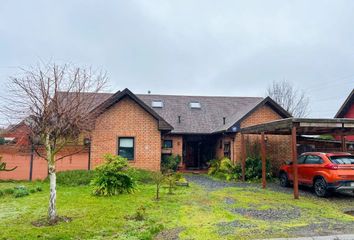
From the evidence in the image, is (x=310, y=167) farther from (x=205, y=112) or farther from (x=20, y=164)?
(x=20, y=164)

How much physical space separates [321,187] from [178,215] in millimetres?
6625

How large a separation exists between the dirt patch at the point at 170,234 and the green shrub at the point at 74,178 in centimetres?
850

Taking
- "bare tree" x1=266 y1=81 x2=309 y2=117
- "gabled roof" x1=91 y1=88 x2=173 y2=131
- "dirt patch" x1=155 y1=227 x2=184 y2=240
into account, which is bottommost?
"dirt patch" x1=155 y1=227 x2=184 y2=240

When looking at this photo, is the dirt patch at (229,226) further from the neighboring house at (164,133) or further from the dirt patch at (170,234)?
the neighboring house at (164,133)

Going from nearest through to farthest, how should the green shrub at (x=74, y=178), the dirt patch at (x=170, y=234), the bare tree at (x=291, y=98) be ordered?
1. the dirt patch at (x=170, y=234)
2. the green shrub at (x=74, y=178)
3. the bare tree at (x=291, y=98)

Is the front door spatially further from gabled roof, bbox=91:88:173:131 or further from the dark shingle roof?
gabled roof, bbox=91:88:173:131

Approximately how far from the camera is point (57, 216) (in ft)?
25.4

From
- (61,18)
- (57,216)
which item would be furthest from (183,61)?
(57,216)

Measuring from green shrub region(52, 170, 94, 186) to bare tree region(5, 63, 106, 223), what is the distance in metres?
6.02

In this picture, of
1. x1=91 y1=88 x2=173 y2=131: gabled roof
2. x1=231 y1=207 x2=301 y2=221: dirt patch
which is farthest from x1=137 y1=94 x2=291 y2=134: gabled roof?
x1=231 y1=207 x2=301 y2=221: dirt patch

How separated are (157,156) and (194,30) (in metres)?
7.82

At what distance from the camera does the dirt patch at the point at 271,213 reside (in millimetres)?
8070

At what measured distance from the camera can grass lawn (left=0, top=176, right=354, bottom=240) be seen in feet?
21.2

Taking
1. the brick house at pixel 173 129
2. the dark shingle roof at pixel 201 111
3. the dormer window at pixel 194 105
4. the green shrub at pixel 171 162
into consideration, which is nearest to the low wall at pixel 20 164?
the brick house at pixel 173 129
